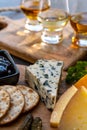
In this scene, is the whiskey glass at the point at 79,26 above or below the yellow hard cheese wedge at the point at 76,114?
below

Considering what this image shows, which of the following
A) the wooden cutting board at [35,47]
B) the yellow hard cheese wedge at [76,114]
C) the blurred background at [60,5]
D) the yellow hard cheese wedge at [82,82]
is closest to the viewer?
the yellow hard cheese wedge at [76,114]

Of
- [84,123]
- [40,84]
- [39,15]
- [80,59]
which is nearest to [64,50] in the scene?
[80,59]

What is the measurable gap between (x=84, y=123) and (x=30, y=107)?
0.54ft

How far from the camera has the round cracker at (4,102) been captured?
1134mm

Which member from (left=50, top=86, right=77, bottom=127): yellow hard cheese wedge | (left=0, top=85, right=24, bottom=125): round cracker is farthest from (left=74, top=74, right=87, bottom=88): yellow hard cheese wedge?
(left=0, top=85, right=24, bottom=125): round cracker

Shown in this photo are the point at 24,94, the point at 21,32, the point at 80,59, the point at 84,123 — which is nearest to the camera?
the point at 84,123

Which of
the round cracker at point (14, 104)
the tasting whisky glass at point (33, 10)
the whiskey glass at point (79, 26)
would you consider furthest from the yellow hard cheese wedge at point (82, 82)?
the tasting whisky glass at point (33, 10)

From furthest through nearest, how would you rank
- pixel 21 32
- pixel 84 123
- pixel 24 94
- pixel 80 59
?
pixel 21 32
pixel 80 59
pixel 24 94
pixel 84 123

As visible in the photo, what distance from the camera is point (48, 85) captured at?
1230 mm

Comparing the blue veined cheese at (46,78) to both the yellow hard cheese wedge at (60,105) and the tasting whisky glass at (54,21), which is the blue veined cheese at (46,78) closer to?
the yellow hard cheese wedge at (60,105)

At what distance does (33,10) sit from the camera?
1612 millimetres

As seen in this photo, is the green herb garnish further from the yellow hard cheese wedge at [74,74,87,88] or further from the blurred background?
the blurred background

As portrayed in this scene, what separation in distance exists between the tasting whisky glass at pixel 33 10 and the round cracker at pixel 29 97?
0.44 m

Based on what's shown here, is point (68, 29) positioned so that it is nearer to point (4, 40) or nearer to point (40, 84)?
point (4, 40)
